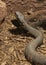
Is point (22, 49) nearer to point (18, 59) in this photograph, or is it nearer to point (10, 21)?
point (18, 59)

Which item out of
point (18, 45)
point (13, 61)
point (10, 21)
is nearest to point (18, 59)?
point (13, 61)

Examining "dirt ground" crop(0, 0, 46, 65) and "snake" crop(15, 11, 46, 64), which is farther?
"dirt ground" crop(0, 0, 46, 65)

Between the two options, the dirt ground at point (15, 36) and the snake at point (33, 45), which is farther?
the dirt ground at point (15, 36)

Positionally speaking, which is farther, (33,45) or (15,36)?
(15,36)
